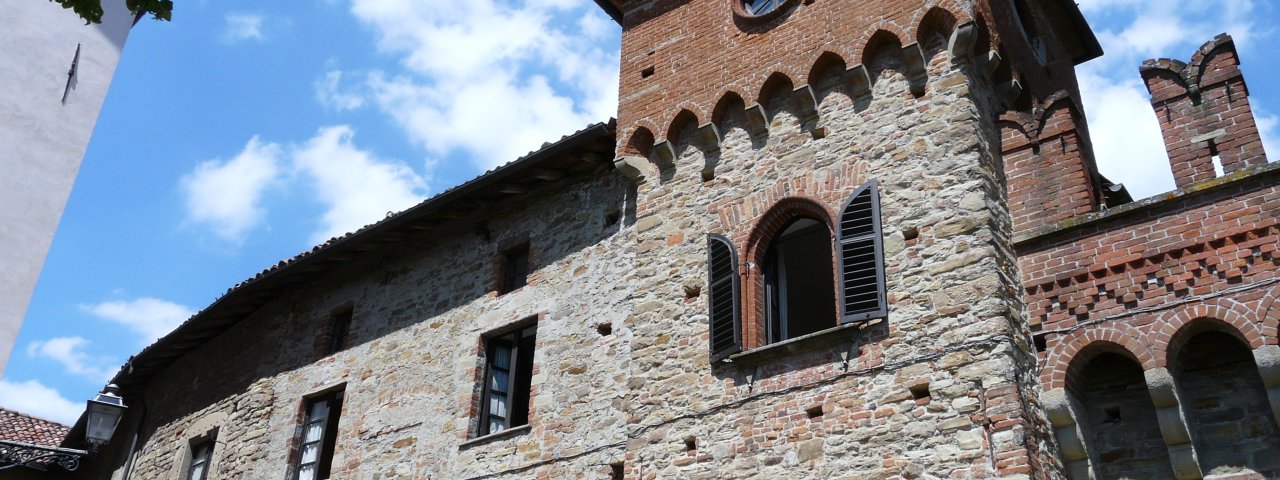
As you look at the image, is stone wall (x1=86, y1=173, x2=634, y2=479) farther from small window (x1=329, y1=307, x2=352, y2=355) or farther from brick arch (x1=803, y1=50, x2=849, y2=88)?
brick arch (x1=803, y1=50, x2=849, y2=88)

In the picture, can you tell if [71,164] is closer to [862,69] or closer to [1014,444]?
[862,69]

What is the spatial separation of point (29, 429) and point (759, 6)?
52.3ft

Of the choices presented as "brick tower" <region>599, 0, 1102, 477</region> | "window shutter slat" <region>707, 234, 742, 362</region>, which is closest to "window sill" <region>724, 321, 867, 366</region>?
"brick tower" <region>599, 0, 1102, 477</region>

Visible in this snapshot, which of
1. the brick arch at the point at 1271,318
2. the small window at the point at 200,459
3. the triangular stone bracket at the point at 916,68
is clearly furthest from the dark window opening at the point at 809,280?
the small window at the point at 200,459

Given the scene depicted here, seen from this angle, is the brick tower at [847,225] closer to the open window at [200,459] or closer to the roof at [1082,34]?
the roof at [1082,34]

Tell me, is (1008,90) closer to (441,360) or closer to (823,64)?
(823,64)

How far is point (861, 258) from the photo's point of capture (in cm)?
929

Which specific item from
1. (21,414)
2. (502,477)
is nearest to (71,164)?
(21,414)

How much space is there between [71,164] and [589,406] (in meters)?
9.16

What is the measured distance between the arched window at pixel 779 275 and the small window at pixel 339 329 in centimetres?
651

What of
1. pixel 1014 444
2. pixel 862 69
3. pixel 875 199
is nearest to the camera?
pixel 1014 444

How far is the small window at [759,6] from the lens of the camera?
37.5 feet

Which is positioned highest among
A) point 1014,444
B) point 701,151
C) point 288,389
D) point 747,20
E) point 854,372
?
point 747,20

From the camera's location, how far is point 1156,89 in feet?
30.2
